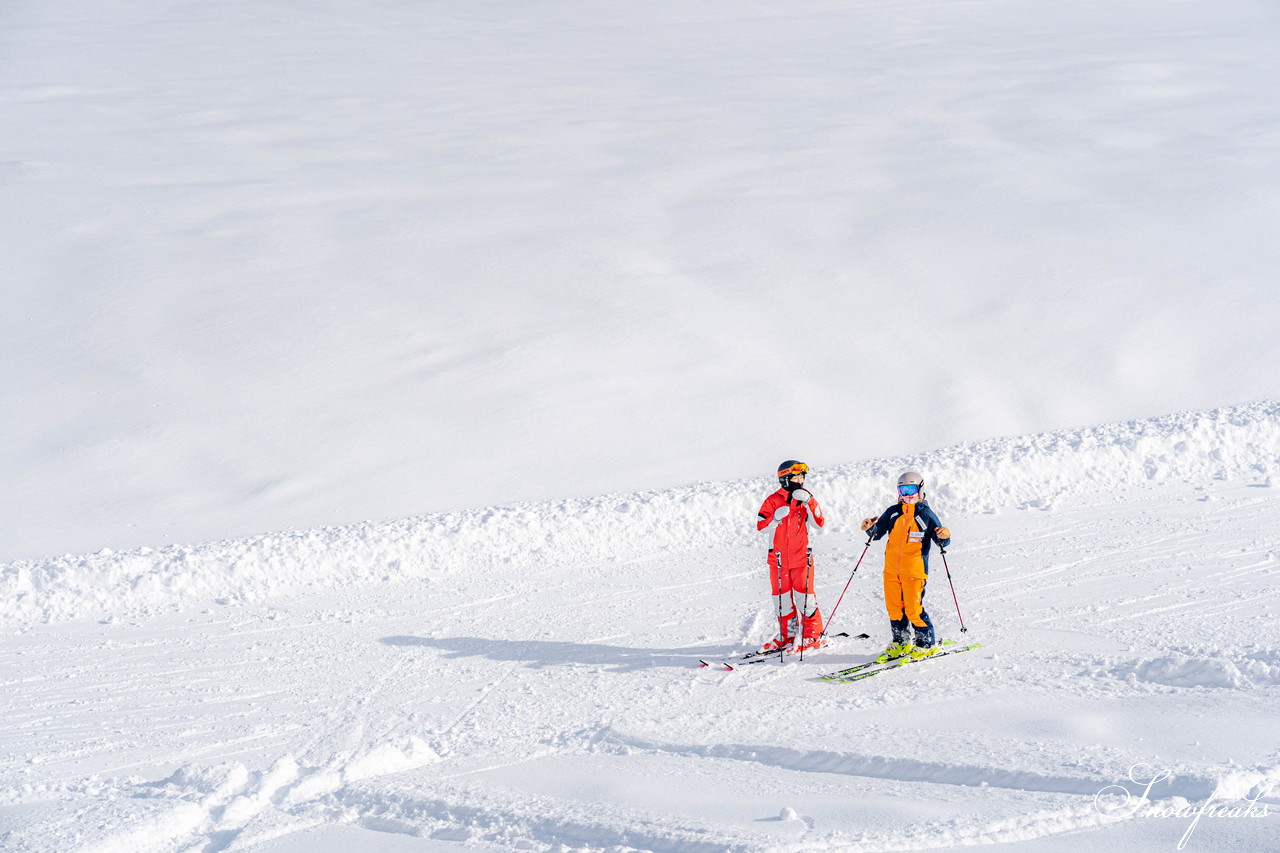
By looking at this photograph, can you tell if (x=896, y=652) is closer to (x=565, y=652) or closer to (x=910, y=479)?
(x=910, y=479)

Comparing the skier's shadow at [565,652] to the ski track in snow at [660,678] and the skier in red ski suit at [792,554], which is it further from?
the skier in red ski suit at [792,554]

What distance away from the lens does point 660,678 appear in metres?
6.44

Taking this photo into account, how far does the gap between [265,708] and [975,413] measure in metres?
7.75

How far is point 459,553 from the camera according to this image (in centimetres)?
857

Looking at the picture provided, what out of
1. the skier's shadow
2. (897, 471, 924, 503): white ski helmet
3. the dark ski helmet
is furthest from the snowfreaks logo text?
the skier's shadow

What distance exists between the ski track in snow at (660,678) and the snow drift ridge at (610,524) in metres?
0.03

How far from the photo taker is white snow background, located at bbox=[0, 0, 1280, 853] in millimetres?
5191

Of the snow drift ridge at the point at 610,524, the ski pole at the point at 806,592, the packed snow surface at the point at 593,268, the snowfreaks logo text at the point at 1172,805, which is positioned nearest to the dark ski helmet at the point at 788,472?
the ski pole at the point at 806,592

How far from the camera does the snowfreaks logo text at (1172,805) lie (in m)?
4.18

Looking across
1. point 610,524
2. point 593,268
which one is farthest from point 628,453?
point 593,268

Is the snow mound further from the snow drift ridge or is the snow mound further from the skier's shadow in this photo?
the snow drift ridge

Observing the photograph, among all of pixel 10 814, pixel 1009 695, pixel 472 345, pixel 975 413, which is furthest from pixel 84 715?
pixel 975 413

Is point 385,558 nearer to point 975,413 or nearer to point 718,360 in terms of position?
point 718,360

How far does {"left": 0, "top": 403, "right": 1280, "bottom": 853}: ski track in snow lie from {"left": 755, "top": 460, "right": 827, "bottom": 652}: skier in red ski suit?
0.25 m
